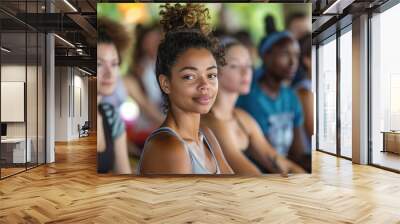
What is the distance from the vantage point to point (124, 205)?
4578mm

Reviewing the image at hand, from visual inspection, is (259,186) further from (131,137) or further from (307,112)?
(131,137)

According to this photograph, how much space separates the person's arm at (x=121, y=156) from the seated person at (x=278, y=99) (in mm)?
2026

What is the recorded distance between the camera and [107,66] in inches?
256

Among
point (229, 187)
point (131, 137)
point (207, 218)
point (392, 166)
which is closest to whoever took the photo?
point (207, 218)

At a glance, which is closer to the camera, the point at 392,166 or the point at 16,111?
the point at 16,111

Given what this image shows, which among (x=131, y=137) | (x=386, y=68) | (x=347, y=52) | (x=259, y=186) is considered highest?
(x=347, y=52)

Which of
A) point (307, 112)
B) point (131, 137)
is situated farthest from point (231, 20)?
point (131, 137)

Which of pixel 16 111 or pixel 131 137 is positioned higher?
pixel 16 111

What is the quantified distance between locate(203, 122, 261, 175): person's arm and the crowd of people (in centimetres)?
2

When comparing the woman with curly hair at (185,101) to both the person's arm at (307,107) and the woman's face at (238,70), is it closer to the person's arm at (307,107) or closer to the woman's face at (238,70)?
the woman's face at (238,70)

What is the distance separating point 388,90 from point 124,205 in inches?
225

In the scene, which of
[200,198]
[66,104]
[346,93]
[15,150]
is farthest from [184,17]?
[66,104]

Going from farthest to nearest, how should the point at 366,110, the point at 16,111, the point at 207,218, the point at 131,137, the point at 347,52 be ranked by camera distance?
the point at 347,52
the point at 366,110
the point at 16,111
the point at 131,137
the point at 207,218

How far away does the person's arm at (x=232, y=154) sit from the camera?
646cm
